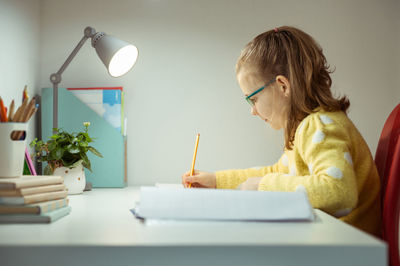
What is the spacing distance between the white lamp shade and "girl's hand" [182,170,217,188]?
437mm

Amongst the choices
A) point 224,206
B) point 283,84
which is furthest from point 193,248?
point 283,84

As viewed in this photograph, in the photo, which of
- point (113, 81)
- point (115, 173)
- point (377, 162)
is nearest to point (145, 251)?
point (377, 162)

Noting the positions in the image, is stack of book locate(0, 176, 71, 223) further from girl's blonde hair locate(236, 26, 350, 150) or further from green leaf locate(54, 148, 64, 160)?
girl's blonde hair locate(236, 26, 350, 150)

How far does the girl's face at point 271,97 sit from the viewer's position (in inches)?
39.9

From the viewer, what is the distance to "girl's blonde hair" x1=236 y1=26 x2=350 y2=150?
3.17 feet

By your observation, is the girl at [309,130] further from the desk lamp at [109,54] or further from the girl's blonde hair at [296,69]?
the desk lamp at [109,54]

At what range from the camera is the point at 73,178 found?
3.81 feet

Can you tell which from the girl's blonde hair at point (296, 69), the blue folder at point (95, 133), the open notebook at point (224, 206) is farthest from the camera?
the blue folder at point (95, 133)

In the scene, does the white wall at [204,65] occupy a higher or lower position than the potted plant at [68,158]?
higher

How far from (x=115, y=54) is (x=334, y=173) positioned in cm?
82

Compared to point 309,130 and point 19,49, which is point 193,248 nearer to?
point 309,130

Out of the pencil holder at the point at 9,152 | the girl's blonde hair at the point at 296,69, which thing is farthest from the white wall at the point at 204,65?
the pencil holder at the point at 9,152

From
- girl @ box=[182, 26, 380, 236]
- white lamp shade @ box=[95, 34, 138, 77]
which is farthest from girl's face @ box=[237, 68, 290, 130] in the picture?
white lamp shade @ box=[95, 34, 138, 77]

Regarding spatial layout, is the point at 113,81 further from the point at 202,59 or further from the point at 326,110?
the point at 326,110
